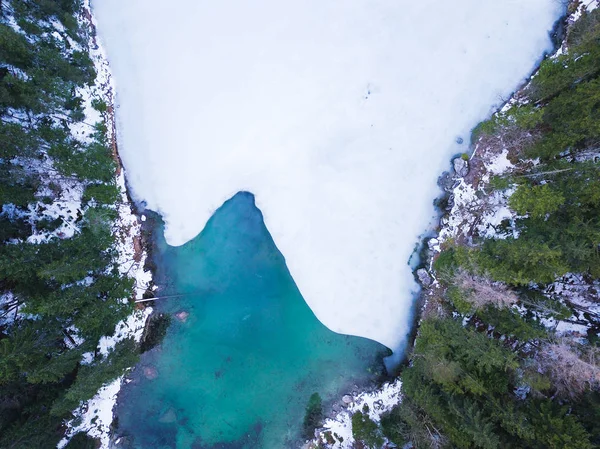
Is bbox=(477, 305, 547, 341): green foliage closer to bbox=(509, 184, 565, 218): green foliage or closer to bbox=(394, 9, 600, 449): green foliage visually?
bbox=(394, 9, 600, 449): green foliage

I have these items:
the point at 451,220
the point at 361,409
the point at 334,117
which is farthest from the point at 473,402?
the point at 334,117

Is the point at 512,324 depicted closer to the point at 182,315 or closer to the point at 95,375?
the point at 182,315

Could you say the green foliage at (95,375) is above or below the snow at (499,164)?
below

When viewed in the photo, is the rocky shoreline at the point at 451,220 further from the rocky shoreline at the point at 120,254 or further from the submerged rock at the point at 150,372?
the rocky shoreline at the point at 120,254

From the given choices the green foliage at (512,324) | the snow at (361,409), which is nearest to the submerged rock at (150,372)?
the snow at (361,409)

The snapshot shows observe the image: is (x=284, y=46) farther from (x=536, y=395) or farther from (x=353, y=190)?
(x=536, y=395)

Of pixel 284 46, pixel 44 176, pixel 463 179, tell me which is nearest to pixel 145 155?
pixel 44 176

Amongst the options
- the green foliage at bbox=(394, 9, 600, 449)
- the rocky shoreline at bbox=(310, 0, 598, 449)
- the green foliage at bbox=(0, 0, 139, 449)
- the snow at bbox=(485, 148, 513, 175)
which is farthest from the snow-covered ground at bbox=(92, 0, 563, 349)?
the green foliage at bbox=(0, 0, 139, 449)
